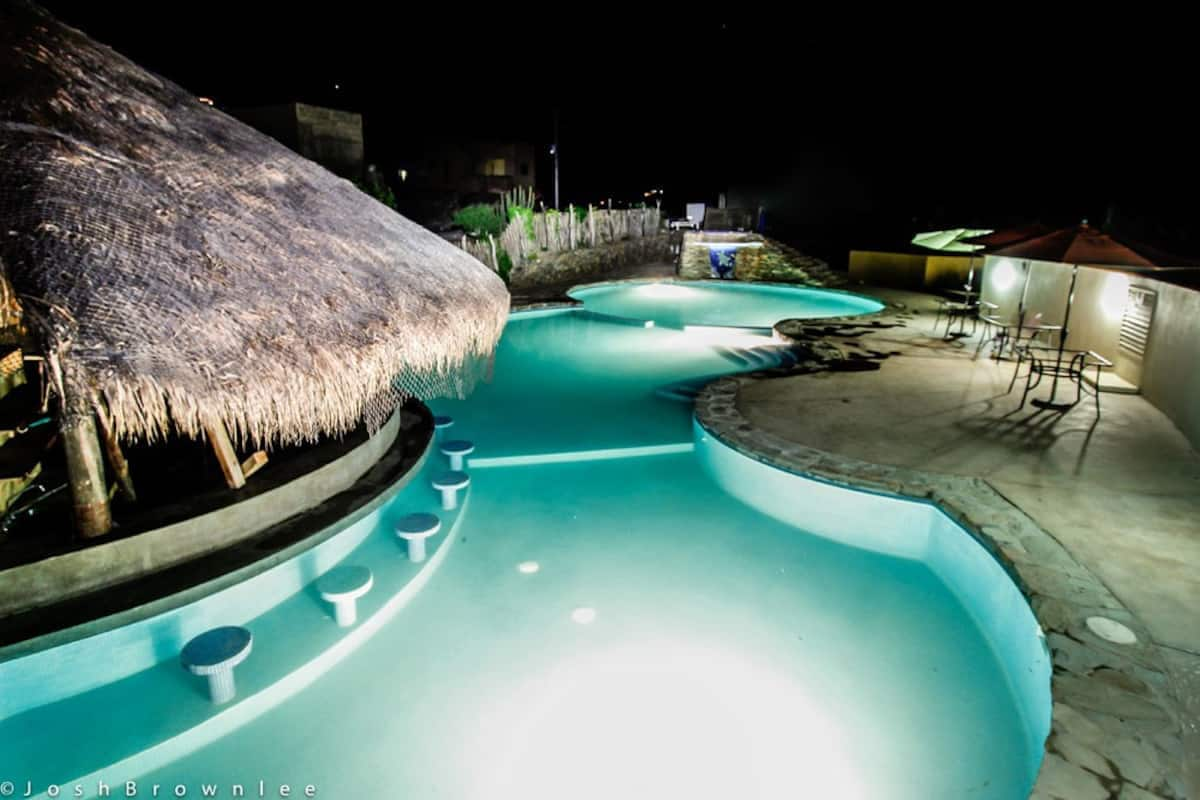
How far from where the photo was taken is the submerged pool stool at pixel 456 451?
6.75 meters

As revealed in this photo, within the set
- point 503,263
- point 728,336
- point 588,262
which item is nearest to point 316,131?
point 503,263

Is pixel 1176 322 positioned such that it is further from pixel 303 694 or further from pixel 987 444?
pixel 303 694

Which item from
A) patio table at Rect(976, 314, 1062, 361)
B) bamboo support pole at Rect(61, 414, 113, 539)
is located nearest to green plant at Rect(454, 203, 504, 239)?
patio table at Rect(976, 314, 1062, 361)

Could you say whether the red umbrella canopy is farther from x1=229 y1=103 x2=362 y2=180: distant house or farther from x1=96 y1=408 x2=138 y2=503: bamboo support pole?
x1=229 y1=103 x2=362 y2=180: distant house

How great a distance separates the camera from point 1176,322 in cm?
694

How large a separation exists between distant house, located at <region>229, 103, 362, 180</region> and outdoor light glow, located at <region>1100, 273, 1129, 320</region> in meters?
12.2

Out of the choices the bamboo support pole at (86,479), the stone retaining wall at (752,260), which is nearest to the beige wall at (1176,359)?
the bamboo support pole at (86,479)

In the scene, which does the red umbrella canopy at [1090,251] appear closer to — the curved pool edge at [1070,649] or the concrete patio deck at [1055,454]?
the concrete patio deck at [1055,454]

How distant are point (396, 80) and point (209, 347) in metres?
48.0

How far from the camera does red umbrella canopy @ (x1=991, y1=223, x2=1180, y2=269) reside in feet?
21.7

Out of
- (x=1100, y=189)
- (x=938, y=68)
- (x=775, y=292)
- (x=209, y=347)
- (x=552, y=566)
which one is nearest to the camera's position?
(x=209, y=347)

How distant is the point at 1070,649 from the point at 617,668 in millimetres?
2651

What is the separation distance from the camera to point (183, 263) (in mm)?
3217

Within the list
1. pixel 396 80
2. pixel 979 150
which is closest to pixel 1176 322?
pixel 979 150
